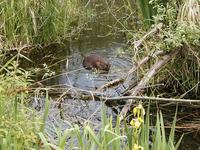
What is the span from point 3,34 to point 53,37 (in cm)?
84

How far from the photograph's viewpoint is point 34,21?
254 inches

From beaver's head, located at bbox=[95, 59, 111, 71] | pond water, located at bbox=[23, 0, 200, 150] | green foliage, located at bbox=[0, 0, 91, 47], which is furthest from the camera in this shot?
green foliage, located at bbox=[0, 0, 91, 47]

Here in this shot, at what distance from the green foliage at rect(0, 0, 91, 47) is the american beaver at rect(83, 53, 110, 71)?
972 mm

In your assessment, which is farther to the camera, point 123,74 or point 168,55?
point 123,74

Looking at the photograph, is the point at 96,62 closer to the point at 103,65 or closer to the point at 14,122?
the point at 103,65

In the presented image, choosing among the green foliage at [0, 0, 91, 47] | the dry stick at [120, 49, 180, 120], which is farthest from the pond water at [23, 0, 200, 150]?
the dry stick at [120, 49, 180, 120]

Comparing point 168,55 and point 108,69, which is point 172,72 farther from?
point 108,69

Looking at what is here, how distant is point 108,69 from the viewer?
19.1ft

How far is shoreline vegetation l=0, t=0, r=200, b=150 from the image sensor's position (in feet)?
7.83

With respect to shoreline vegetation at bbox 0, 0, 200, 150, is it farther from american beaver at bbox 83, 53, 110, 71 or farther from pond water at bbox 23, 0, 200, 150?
american beaver at bbox 83, 53, 110, 71

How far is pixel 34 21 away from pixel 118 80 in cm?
219

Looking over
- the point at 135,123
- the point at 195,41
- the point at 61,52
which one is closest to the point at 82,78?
the point at 61,52

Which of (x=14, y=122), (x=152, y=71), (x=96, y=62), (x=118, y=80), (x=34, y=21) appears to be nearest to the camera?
(x=14, y=122)

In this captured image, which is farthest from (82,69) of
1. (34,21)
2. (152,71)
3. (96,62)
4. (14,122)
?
(14,122)
